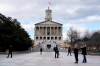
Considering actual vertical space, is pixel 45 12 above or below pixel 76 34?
above

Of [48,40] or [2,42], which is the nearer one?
[2,42]

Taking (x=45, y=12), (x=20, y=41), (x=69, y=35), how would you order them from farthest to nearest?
(x=45, y=12), (x=69, y=35), (x=20, y=41)

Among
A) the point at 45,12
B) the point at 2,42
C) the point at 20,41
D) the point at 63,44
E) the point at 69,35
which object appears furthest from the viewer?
the point at 45,12

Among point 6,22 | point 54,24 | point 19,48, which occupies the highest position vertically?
point 54,24

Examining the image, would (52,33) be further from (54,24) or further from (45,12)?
(45,12)

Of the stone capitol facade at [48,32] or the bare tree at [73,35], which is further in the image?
the stone capitol facade at [48,32]

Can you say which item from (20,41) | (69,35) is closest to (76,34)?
(69,35)

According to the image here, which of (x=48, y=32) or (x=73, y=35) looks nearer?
(x=73, y=35)

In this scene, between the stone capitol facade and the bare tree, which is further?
the stone capitol facade

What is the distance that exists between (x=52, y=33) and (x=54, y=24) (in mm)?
5890

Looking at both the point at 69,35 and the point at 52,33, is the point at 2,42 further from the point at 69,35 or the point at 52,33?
the point at 52,33

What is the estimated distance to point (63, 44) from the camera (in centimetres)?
17488

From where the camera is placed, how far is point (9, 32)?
7475 cm

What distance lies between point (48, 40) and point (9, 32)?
4023 inches
